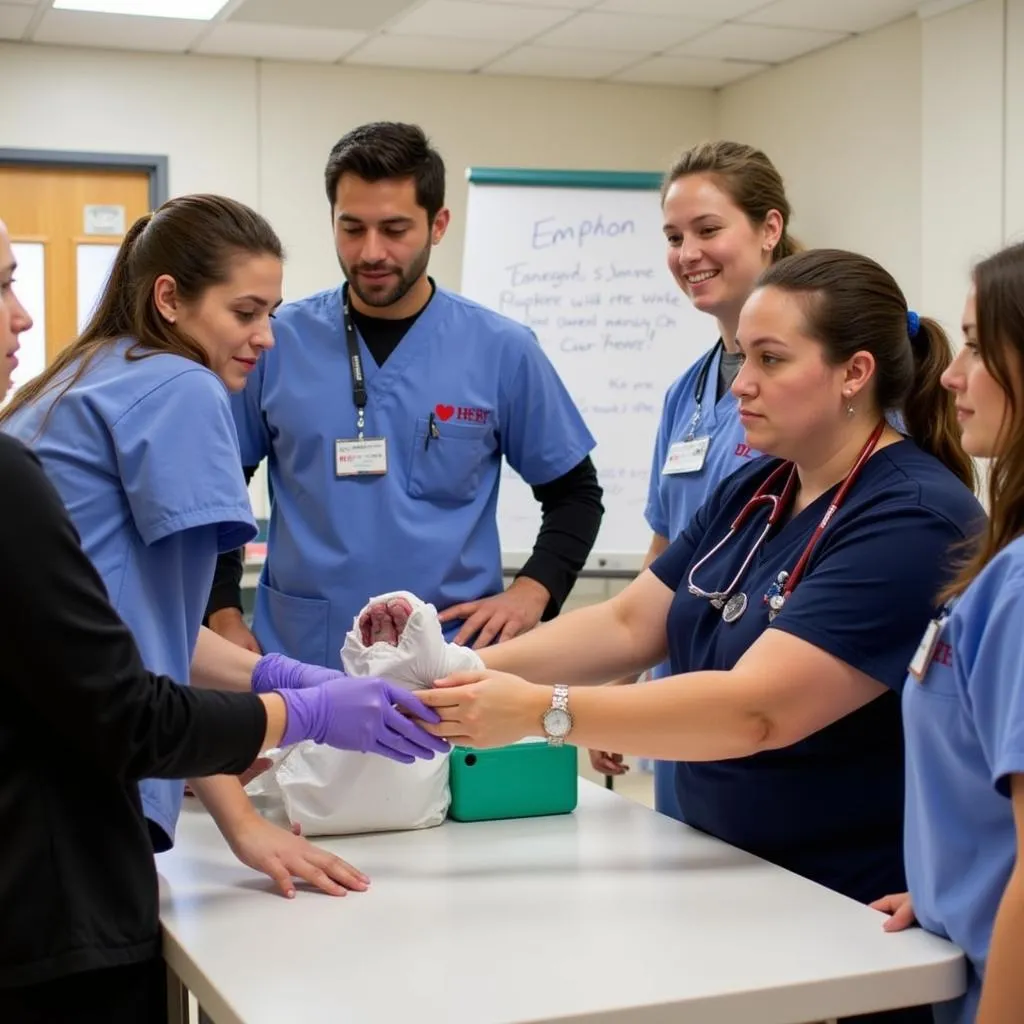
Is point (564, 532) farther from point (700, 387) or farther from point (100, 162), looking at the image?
point (100, 162)

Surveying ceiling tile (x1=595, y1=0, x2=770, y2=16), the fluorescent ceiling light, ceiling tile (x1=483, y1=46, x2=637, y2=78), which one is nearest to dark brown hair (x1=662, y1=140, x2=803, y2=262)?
ceiling tile (x1=595, y1=0, x2=770, y2=16)

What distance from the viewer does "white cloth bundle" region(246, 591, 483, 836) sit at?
165cm

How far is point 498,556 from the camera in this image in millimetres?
2438

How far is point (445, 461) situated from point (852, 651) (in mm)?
1019

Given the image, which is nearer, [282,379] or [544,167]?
[282,379]

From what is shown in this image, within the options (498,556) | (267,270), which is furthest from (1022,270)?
(498,556)

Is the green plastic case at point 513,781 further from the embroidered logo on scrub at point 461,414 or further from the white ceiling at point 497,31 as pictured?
the white ceiling at point 497,31

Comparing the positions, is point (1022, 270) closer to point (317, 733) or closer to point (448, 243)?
point (317, 733)

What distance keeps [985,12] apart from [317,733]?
3.62 meters

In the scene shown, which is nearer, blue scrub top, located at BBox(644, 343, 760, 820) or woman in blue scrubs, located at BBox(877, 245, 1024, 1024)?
woman in blue scrubs, located at BBox(877, 245, 1024, 1024)

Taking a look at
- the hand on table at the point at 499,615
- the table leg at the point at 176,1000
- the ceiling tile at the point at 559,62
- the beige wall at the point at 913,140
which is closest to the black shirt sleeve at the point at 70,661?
the table leg at the point at 176,1000

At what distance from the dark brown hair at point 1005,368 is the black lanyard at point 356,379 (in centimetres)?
130

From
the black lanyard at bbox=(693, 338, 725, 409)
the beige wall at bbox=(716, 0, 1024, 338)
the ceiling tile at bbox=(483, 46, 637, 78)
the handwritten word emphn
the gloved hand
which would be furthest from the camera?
the ceiling tile at bbox=(483, 46, 637, 78)

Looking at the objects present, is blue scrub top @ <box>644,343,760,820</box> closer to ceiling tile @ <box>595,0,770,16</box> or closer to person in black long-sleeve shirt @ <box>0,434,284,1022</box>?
person in black long-sleeve shirt @ <box>0,434,284,1022</box>
